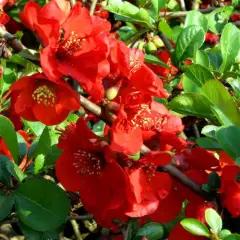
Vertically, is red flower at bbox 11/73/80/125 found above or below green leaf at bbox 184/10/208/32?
above

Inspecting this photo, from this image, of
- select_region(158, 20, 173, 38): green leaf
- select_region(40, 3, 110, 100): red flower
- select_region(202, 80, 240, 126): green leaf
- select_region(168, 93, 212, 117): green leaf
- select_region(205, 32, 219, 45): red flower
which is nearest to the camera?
select_region(40, 3, 110, 100): red flower

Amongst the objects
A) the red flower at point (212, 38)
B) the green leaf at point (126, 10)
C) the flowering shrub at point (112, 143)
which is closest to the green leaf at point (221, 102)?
the flowering shrub at point (112, 143)

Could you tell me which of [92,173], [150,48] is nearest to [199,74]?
[92,173]

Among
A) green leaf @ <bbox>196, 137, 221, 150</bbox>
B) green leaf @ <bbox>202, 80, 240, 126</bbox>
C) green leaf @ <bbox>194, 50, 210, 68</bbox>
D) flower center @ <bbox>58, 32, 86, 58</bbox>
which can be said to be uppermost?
flower center @ <bbox>58, 32, 86, 58</bbox>

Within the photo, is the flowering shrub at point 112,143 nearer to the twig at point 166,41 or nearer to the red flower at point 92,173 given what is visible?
the red flower at point 92,173

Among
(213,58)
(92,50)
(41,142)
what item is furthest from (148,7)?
(92,50)

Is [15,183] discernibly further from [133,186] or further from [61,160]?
[133,186]

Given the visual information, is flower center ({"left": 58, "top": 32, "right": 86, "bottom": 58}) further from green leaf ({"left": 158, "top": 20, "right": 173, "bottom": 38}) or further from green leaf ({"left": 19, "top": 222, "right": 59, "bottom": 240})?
green leaf ({"left": 158, "top": 20, "right": 173, "bottom": 38})

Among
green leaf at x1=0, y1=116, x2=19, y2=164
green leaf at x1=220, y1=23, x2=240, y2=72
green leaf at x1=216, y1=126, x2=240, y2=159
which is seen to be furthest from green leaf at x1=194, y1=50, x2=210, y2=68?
green leaf at x1=0, y1=116, x2=19, y2=164

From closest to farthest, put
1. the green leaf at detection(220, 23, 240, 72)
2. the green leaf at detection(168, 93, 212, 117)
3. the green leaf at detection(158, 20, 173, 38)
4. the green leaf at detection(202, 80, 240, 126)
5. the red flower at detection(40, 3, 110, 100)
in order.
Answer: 1. the red flower at detection(40, 3, 110, 100)
2. the green leaf at detection(202, 80, 240, 126)
3. the green leaf at detection(168, 93, 212, 117)
4. the green leaf at detection(220, 23, 240, 72)
5. the green leaf at detection(158, 20, 173, 38)

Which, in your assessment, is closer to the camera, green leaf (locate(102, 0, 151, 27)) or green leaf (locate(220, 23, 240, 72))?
green leaf (locate(220, 23, 240, 72))
